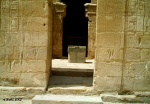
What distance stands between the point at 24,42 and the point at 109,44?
2120 millimetres

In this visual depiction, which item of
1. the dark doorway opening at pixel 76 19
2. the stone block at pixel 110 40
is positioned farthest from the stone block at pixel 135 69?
the dark doorway opening at pixel 76 19

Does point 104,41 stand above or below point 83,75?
above

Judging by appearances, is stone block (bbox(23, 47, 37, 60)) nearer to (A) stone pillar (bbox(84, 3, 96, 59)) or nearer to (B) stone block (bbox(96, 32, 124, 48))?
(B) stone block (bbox(96, 32, 124, 48))

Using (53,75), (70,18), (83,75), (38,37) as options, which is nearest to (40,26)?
(38,37)

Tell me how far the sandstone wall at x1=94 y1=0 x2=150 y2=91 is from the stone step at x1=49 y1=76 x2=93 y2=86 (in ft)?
2.22

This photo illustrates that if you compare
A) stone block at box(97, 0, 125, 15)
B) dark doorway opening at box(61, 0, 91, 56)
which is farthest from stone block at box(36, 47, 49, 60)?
dark doorway opening at box(61, 0, 91, 56)

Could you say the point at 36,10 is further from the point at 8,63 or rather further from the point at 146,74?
the point at 146,74

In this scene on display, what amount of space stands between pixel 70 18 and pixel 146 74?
1143 cm

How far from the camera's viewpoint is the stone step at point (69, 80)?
20.2 feet

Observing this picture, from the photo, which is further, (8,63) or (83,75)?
(83,75)

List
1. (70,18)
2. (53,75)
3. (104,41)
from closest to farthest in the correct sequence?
(104,41)
(53,75)
(70,18)

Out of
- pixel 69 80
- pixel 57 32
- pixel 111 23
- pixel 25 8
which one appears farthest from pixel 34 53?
pixel 57 32

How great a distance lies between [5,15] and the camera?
5711 mm

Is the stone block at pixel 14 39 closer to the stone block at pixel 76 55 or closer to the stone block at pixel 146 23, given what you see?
the stone block at pixel 146 23
